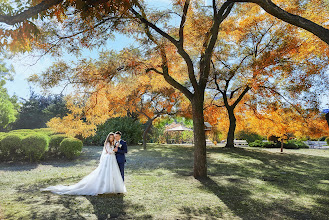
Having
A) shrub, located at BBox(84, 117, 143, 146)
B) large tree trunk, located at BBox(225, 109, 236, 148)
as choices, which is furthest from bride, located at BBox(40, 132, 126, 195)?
shrub, located at BBox(84, 117, 143, 146)

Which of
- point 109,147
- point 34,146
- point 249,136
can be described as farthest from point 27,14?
point 249,136

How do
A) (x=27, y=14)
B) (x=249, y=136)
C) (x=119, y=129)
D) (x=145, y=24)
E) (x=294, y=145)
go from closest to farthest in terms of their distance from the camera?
(x=27, y=14) → (x=145, y=24) → (x=119, y=129) → (x=294, y=145) → (x=249, y=136)

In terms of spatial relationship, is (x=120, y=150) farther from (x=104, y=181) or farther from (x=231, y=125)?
(x=231, y=125)

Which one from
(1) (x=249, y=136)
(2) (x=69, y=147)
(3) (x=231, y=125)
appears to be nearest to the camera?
(2) (x=69, y=147)

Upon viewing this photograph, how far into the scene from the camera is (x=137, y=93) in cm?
1927

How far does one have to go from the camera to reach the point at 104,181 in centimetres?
655

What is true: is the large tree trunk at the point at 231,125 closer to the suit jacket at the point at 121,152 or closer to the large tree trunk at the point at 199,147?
the large tree trunk at the point at 199,147

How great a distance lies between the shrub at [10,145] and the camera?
11.4 metres

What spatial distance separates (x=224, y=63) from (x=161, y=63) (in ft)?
31.9


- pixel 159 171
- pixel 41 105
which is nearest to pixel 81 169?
pixel 159 171

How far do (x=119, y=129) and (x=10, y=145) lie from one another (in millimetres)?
11507

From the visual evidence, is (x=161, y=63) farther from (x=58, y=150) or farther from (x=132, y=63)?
(x=58, y=150)

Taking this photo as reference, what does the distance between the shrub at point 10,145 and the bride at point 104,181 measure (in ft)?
20.1

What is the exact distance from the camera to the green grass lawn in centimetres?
513
